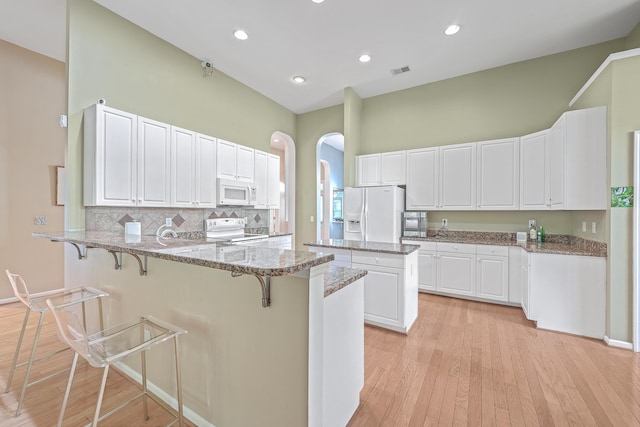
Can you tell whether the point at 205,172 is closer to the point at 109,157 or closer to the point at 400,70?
the point at 109,157

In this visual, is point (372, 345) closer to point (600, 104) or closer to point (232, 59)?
point (600, 104)

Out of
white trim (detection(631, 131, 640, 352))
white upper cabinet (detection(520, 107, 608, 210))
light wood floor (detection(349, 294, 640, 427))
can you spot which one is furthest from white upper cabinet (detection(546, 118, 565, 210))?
light wood floor (detection(349, 294, 640, 427))

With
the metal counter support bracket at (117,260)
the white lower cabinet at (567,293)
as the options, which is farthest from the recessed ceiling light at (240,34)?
the white lower cabinet at (567,293)

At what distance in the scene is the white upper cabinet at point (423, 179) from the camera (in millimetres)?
4359

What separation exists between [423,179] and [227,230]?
3.33 metres

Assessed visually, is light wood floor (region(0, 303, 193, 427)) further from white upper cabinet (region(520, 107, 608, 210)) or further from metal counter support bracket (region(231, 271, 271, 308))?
white upper cabinet (region(520, 107, 608, 210))

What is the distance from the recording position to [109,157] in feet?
8.61

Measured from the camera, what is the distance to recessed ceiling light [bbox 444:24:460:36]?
3189mm

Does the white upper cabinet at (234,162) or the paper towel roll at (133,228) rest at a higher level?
the white upper cabinet at (234,162)

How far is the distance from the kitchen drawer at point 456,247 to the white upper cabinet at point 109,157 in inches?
161

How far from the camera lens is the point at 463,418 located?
1667 millimetres

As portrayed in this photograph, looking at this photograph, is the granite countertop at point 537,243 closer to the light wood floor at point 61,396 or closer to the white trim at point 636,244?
the white trim at point 636,244

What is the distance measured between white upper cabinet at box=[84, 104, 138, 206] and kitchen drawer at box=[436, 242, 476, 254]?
4.10 m

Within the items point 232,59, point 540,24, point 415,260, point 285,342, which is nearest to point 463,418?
point 285,342
